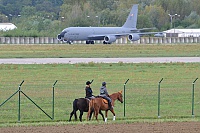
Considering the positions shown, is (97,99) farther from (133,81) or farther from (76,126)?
(133,81)

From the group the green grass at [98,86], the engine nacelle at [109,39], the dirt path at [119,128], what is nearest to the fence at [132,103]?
the green grass at [98,86]

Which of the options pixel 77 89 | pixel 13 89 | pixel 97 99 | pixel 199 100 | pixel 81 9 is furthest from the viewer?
pixel 81 9

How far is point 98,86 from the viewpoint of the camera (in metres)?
33.8

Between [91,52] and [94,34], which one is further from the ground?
[94,34]

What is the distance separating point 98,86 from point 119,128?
11611 millimetres

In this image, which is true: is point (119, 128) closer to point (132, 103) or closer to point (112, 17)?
point (132, 103)

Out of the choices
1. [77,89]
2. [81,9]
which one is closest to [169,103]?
[77,89]

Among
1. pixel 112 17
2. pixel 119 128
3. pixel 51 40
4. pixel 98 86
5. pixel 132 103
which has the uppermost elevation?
pixel 112 17

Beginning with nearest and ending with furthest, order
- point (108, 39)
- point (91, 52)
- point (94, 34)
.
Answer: point (91, 52) < point (108, 39) < point (94, 34)

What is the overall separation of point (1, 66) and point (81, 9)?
104339 mm

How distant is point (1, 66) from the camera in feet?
161

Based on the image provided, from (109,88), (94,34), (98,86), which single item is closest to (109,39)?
(94,34)

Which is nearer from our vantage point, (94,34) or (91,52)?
(91,52)

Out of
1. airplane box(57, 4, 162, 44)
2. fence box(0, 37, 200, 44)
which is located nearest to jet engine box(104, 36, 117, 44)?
airplane box(57, 4, 162, 44)
